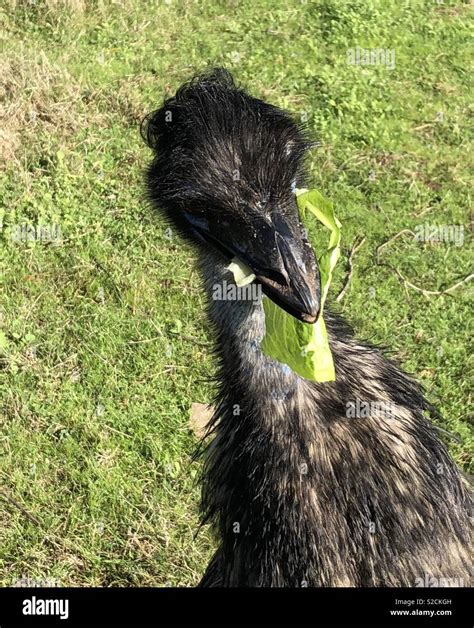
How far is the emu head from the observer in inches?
104

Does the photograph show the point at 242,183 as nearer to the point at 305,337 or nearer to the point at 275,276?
the point at 275,276

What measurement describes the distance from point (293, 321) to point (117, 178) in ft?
15.0

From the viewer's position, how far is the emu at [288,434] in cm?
286

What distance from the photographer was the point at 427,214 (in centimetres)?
690

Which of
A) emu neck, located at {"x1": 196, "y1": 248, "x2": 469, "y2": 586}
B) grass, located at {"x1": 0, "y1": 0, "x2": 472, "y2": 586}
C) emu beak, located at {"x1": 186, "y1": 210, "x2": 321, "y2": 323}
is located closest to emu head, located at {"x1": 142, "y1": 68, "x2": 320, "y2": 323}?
emu beak, located at {"x1": 186, "y1": 210, "x2": 321, "y2": 323}

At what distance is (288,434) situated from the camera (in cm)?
293

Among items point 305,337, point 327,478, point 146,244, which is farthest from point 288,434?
point 146,244

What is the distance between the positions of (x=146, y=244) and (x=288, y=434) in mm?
3846

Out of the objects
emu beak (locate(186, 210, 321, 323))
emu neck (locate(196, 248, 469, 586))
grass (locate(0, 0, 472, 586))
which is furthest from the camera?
grass (locate(0, 0, 472, 586))

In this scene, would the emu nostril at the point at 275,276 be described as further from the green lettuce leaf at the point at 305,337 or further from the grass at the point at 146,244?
the grass at the point at 146,244

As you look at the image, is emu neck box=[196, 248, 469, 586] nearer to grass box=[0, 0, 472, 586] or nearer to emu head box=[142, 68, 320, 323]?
emu head box=[142, 68, 320, 323]

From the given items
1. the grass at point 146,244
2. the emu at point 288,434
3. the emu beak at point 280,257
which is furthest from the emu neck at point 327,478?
the grass at point 146,244

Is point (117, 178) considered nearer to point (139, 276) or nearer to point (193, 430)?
point (139, 276)

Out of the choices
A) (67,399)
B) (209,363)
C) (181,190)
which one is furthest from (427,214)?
(181,190)
